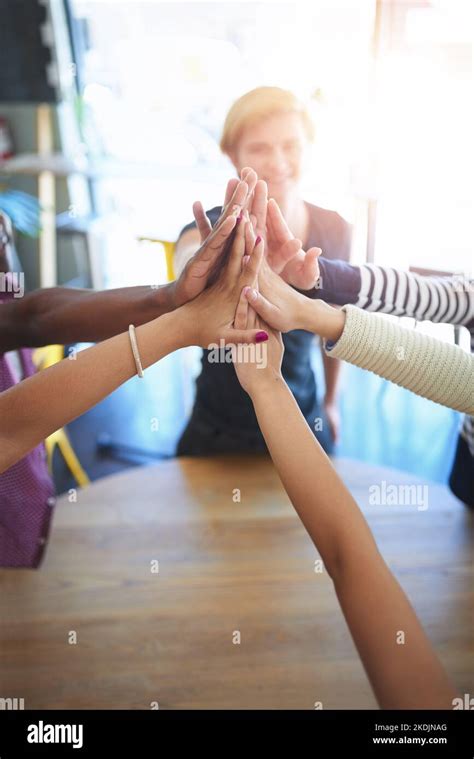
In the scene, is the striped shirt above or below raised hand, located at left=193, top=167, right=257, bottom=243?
below

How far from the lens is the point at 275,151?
686 millimetres

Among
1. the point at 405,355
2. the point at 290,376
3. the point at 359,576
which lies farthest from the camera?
the point at 290,376

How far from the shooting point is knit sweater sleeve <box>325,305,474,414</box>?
2.01 feet

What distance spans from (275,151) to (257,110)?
5 centimetres

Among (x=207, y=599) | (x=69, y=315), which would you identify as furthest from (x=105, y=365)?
(x=207, y=599)

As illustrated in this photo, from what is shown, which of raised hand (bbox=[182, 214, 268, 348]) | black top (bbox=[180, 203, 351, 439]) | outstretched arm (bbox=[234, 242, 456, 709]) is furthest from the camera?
black top (bbox=[180, 203, 351, 439])

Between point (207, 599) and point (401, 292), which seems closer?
point (401, 292)

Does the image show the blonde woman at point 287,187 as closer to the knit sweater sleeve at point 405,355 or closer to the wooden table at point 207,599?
the knit sweater sleeve at point 405,355

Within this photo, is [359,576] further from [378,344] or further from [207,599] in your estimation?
[207,599]

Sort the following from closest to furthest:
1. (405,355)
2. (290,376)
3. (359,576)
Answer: (359,576) < (405,355) < (290,376)

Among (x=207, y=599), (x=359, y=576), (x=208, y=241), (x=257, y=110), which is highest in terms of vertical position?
(x=257, y=110)

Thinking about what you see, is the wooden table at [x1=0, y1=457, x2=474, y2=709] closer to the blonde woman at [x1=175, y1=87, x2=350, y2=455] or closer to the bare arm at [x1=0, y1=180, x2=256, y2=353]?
the blonde woman at [x1=175, y1=87, x2=350, y2=455]

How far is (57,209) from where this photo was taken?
1.98 meters

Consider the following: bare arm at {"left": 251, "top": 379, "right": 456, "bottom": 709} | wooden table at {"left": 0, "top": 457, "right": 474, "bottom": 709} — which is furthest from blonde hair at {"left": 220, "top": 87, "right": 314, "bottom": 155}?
wooden table at {"left": 0, "top": 457, "right": 474, "bottom": 709}
